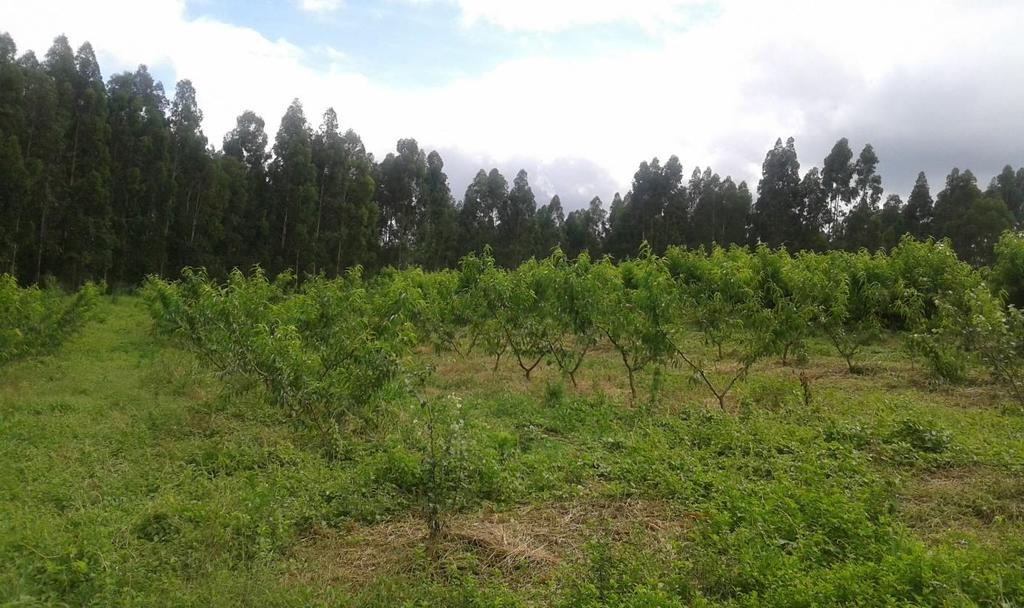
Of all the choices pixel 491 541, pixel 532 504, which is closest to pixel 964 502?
pixel 532 504

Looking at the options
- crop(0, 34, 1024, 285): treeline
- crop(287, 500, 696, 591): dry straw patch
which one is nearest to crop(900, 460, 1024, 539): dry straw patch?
crop(287, 500, 696, 591): dry straw patch

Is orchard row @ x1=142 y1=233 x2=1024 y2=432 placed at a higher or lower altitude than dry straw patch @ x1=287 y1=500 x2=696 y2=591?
higher

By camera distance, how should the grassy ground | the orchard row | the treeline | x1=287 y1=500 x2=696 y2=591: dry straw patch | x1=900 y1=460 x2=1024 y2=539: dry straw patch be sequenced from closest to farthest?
the grassy ground, x1=287 y1=500 x2=696 y2=591: dry straw patch, x1=900 y1=460 x2=1024 y2=539: dry straw patch, the orchard row, the treeline

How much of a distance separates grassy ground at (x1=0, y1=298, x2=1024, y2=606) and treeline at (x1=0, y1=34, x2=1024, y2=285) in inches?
559

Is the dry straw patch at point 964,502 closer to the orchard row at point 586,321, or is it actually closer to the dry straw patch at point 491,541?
the dry straw patch at point 491,541

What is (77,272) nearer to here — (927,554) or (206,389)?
(206,389)

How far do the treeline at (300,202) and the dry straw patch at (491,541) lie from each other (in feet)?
53.5

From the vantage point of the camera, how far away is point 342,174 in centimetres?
2962

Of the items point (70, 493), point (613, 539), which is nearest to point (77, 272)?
point (70, 493)

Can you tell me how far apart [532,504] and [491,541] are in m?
0.77

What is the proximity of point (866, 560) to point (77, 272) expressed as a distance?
25.7 meters

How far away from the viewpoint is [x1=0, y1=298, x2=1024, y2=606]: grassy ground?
3.81m

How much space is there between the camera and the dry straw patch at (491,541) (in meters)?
4.22

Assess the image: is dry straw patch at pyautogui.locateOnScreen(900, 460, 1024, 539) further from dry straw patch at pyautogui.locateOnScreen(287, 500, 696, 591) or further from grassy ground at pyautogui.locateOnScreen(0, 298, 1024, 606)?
dry straw patch at pyautogui.locateOnScreen(287, 500, 696, 591)
